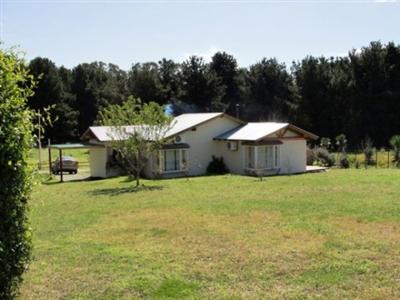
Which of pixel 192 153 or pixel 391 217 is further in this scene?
pixel 192 153

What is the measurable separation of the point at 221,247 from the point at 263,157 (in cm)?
2078

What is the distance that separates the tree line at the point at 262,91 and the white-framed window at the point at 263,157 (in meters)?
22.9

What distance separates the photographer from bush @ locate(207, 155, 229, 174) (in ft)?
102

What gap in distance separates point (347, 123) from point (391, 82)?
650 centimetres

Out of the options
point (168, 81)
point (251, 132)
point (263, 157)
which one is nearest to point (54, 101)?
point (168, 81)

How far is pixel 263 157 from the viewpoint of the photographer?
3006 centimetres

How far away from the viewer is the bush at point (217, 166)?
1230 inches

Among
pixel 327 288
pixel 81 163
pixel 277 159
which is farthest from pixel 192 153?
pixel 327 288

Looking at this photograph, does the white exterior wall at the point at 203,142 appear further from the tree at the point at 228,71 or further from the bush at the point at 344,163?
the tree at the point at 228,71

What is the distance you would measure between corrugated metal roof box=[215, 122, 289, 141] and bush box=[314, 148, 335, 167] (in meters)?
4.44

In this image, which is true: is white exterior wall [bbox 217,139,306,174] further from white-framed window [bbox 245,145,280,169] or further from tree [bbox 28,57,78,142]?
tree [bbox 28,57,78,142]

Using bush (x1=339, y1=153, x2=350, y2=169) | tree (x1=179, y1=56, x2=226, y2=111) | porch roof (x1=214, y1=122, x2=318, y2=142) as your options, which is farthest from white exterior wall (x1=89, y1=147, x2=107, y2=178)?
tree (x1=179, y1=56, x2=226, y2=111)

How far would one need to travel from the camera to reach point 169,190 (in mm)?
20859

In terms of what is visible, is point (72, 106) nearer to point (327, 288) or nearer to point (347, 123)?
point (347, 123)
